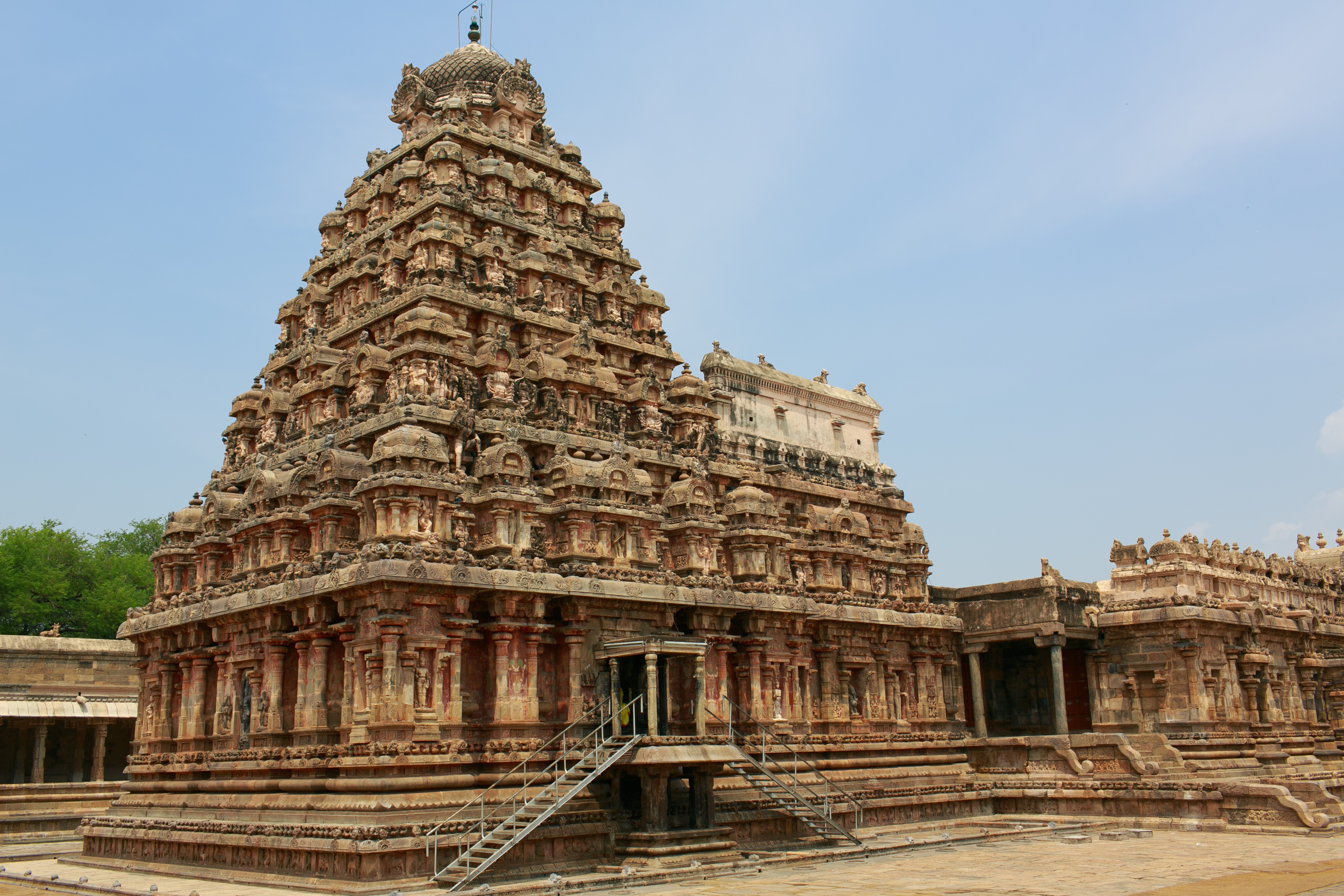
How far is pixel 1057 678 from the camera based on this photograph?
38125 mm

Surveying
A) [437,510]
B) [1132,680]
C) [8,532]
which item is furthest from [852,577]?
[8,532]

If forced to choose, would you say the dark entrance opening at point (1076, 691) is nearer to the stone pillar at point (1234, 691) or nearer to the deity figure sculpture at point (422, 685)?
the stone pillar at point (1234, 691)

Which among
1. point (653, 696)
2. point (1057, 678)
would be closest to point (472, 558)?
point (653, 696)

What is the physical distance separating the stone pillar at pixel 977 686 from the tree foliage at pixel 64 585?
37.7 meters

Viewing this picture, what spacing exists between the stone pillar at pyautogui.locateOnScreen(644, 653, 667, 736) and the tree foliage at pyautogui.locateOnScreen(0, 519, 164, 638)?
3838 cm

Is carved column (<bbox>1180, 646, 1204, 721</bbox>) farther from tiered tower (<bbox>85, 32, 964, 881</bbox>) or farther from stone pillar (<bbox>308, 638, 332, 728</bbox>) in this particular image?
stone pillar (<bbox>308, 638, 332, 728</bbox>)

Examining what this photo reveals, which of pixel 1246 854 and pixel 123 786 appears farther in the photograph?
pixel 123 786

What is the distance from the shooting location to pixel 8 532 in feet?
194

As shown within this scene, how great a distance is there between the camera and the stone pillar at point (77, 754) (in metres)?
42.8

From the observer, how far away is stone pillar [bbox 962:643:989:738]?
39312 mm

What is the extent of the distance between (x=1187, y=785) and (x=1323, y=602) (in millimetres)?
20784

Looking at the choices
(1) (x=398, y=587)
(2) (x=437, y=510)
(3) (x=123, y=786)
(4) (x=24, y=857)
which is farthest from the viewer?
(3) (x=123, y=786)

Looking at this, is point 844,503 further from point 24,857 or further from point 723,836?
point 24,857

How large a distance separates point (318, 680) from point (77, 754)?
77.1ft
